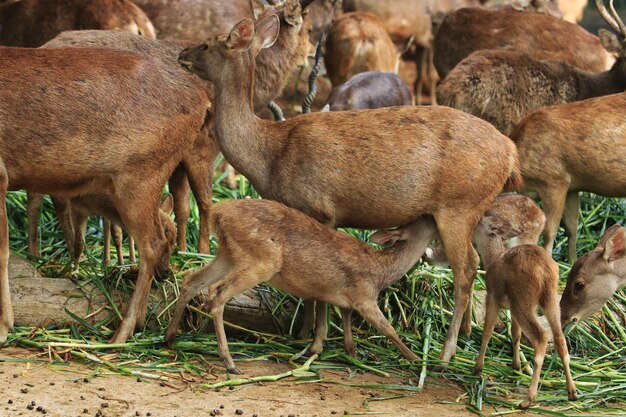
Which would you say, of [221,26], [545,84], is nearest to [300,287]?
[545,84]

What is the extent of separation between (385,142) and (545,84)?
4.16 metres

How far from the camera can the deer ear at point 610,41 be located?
11281 millimetres

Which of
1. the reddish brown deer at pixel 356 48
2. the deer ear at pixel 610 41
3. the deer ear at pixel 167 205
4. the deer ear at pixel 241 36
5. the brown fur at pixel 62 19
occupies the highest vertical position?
the deer ear at pixel 241 36

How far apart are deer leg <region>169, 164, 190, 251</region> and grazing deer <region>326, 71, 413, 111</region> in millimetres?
2772

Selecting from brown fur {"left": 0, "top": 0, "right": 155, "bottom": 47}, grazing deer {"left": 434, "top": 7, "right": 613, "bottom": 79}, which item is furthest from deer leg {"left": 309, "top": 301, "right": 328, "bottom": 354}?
grazing deer {"left": 434, "top": 7, "right": 613, "bottom": 79}

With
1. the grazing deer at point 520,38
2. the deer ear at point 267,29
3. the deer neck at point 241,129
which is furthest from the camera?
the grazing deer at point 520,38

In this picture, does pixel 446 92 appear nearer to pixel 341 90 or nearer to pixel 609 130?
pixel 341 90

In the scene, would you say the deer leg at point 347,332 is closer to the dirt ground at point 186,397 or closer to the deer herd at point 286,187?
the deer herd at point 286,187

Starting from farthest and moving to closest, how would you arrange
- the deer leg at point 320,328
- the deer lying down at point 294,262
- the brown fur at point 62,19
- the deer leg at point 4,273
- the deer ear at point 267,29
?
1. the brown fur at point 62,19
2. the deer ear at point 267,29
3. the deer leg at point 320,328
4. the deer leg at point 4,273
5. the deer lying down at point 294,262

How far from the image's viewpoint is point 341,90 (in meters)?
11.6

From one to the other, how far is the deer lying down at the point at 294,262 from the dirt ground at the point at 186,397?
35cm

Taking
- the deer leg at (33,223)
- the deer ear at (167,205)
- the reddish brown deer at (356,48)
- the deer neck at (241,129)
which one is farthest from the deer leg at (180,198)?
the reddish brown deer at (356,48)

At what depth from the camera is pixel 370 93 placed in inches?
451

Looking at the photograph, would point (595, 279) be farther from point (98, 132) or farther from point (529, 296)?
point (98, 132)
